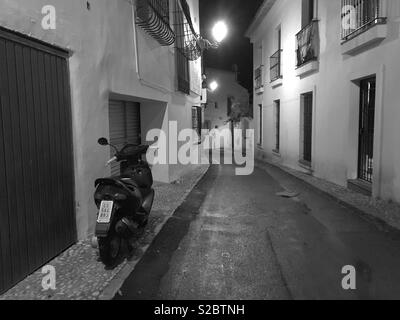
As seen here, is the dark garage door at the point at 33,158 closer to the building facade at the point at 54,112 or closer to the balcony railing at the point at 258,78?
the building facade at the point at 54,112

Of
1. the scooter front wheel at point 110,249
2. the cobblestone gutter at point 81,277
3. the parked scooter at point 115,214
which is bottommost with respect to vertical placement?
the cobblestone gutter at point 81,277

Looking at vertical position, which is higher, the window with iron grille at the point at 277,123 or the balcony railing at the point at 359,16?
the balcony railing at the point at 359,16

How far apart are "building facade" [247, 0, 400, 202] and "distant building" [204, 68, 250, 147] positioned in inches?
718

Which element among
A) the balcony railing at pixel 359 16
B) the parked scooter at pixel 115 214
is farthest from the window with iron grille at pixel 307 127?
the parked scooter at pixel 115 214

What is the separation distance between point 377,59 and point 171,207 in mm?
4567

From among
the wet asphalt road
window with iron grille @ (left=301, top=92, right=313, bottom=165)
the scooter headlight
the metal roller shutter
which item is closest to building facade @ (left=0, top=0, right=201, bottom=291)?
the scooter headlight

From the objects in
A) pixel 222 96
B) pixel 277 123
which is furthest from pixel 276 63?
pixel 222 96

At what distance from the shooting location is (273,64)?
14859 millimetres

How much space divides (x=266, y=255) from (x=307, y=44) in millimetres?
7667

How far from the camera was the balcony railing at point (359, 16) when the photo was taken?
6.36m

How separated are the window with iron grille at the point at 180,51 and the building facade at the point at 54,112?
151 inches

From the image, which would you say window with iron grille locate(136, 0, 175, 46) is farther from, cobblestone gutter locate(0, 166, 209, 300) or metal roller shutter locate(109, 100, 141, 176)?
cobblestone gutter locate(0, 166, 209, 300)

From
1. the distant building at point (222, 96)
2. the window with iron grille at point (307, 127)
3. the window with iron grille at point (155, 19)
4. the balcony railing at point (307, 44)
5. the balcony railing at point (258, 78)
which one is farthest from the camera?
Result: the distant building at point (222, 96)

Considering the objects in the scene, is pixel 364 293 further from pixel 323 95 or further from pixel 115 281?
pixel 323 95
